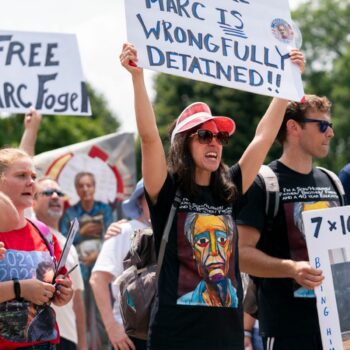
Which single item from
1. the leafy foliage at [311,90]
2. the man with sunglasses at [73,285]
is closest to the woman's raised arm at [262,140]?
the man with sunglasses at [73,285]

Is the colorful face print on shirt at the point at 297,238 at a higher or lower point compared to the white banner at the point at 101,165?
lower

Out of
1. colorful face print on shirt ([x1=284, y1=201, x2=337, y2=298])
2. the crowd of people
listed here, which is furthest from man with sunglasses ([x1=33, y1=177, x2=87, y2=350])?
colorful face print on shirt ([x1=284, y1=201, x2=337, y2=298])

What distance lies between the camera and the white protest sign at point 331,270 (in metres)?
4.95

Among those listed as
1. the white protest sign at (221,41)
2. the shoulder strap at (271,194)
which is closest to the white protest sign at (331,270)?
the shoulder strap at (271,194)

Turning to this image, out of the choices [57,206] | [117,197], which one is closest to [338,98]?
[117,197]

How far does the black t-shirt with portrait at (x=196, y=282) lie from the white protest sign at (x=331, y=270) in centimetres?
48

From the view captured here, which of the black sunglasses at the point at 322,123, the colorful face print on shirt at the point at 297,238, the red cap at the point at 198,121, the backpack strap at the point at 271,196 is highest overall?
the black sunglasses at the point at 322,123

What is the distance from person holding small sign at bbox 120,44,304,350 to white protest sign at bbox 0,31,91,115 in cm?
309

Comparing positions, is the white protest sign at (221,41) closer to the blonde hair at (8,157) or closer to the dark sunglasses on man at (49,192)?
the blonde hair at (8,157)

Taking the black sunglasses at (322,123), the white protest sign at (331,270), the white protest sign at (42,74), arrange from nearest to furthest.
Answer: the white protest sign at (331,270)
the black sunglasses at (322,123)
the white protest sign at (42,74)

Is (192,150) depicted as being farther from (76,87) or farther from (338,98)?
(338,98)

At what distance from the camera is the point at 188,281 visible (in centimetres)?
459

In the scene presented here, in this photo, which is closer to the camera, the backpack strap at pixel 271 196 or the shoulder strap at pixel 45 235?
the shoulder strap at pixel 45 235

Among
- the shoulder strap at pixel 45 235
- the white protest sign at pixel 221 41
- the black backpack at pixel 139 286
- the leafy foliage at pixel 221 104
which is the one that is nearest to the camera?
the white protest sign at pixel 221 41
